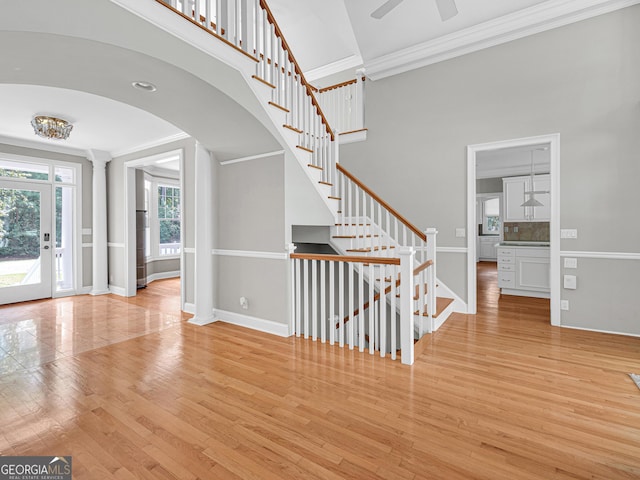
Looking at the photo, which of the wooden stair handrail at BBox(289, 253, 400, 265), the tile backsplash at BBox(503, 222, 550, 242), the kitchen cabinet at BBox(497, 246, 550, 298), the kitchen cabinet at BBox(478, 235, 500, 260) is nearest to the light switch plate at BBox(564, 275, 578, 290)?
the kitchen cabinet at BBox(497, 246, 550, 298)

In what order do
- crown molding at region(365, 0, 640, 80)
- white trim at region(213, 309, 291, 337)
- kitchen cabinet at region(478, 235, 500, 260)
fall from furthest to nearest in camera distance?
1. kitchen cabinet at region(478, 235, 500, 260)
2. white trim at region(213, 309, 291, 337)
3. crown molding at region(365, 0, 640, 80)

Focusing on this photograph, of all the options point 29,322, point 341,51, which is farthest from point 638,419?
point 29,322

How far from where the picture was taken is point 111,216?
6.54m

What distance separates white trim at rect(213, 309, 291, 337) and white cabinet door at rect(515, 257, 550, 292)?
458 cm

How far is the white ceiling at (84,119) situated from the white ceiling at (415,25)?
8.57ft

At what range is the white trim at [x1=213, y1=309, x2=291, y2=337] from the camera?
12.3 ft

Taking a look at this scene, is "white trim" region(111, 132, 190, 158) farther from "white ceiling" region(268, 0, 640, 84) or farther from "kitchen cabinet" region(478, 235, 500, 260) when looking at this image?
"kitchen cabinet" region(478, 235, 500, 260)

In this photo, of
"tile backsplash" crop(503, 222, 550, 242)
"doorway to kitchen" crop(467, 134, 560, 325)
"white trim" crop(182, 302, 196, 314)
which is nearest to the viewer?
"doorway to kitchen" crop(467, 134, 560, 325)

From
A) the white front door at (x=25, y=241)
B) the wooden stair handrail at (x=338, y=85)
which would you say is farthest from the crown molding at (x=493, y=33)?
the white front door at (x=25, y=241)

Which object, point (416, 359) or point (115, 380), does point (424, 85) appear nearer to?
point (416, 359)

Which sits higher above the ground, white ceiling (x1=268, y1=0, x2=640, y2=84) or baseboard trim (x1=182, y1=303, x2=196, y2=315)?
white ceiling (x1=268, y1=0, x2=640, y2=84)

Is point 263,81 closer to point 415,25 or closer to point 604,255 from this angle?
point 415,25

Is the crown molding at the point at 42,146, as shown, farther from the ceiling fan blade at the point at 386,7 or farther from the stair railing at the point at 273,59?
the ceiling fan blade at the point at 386,7

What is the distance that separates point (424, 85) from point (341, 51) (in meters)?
1.90
